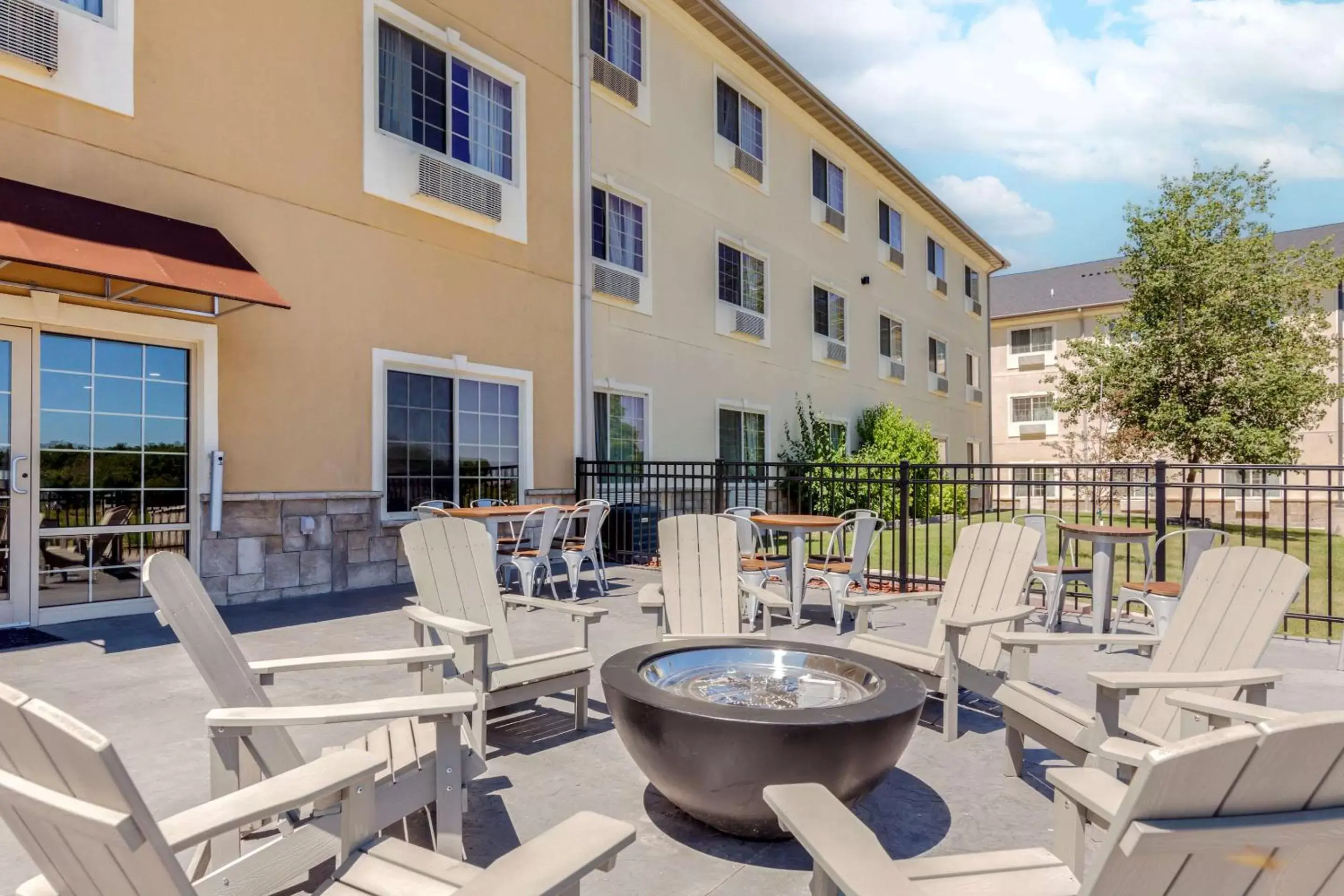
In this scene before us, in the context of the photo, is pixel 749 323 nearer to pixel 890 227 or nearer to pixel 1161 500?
pixel 890 227

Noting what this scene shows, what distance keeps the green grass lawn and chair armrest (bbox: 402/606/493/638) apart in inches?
131

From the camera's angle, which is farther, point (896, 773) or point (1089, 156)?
point (1089, 156)

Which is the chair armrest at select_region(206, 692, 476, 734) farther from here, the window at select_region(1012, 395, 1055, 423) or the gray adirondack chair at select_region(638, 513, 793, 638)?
the window at select_region(1012, 395, 1055, 423)

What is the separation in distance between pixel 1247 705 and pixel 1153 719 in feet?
2.78

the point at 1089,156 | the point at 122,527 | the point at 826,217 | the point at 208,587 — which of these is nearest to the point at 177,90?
the point at 122,527

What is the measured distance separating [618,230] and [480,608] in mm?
9411

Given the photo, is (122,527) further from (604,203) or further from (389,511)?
(604,203)

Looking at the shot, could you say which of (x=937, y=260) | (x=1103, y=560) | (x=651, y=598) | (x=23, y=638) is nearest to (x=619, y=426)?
(x=1103, y=560)

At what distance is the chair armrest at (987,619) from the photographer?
3.92 metres

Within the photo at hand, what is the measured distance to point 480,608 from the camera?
166 inches

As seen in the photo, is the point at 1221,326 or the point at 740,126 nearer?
the point at 740,126

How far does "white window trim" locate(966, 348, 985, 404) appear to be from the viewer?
86.6ft

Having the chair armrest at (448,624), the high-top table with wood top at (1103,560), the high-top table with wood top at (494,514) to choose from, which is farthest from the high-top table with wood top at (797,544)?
the chair armrest at (448,624)

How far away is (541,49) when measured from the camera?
434 inches
